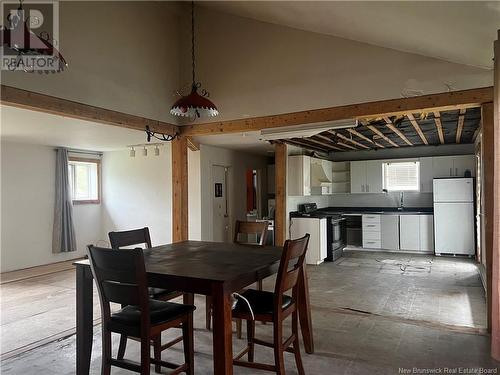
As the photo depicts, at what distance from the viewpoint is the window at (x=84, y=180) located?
7566mm

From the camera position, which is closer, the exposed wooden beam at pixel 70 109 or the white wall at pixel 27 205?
the exposed wooden beam at pixel 70 109

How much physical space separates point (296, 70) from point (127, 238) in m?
2.89

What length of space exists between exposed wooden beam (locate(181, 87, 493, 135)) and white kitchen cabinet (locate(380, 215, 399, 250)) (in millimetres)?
4245

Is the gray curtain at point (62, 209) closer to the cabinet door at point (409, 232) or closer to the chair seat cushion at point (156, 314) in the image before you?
the chair seat cushion at point (156, 314)

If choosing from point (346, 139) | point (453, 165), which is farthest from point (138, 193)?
point (453, 165)

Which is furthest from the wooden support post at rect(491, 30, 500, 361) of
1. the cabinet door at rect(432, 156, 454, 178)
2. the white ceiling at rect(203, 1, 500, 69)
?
the cabinet door at rect(432, 156, 454, 178)

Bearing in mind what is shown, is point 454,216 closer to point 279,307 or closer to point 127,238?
point 279,307

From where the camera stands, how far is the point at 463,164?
24.5 feet

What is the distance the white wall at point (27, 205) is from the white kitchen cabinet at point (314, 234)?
4.56 m

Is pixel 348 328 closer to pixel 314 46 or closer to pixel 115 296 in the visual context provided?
pixel 115 296

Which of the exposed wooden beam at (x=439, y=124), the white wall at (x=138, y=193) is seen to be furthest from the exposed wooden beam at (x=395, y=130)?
→ the white wall at (x=138, y=193)

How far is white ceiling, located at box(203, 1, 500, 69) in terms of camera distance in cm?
263

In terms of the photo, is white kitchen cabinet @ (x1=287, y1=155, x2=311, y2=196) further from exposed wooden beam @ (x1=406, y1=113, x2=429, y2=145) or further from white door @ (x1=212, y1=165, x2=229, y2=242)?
exposed wooden beam @ (x1=406, y1=113, x2=429, y2=145)

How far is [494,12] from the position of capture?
8.11ft
